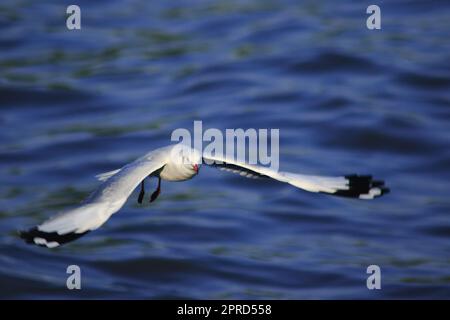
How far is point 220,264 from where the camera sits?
11.2 metres

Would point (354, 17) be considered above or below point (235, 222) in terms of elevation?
above

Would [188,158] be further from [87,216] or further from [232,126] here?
[232,126]

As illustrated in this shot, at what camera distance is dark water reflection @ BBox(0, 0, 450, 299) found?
11.2 m

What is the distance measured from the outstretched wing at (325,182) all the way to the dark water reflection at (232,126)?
128 inches

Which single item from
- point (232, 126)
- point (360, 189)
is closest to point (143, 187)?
point (360, 189)

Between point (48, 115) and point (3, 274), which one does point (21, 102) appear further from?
point (3, 274)

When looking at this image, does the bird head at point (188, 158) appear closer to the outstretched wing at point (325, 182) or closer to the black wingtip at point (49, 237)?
the outstretched wing at point (325, 182)

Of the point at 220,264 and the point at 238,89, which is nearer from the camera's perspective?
the point at 220,264

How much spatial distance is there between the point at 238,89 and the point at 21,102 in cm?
285

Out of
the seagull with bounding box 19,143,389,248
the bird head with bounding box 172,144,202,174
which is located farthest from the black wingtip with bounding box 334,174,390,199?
the bird head with bounding box 172,144,202,174

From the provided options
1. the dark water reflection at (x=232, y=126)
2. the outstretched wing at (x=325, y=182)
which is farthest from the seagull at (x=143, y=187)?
the dark water reflection at (x=232, y=126)
